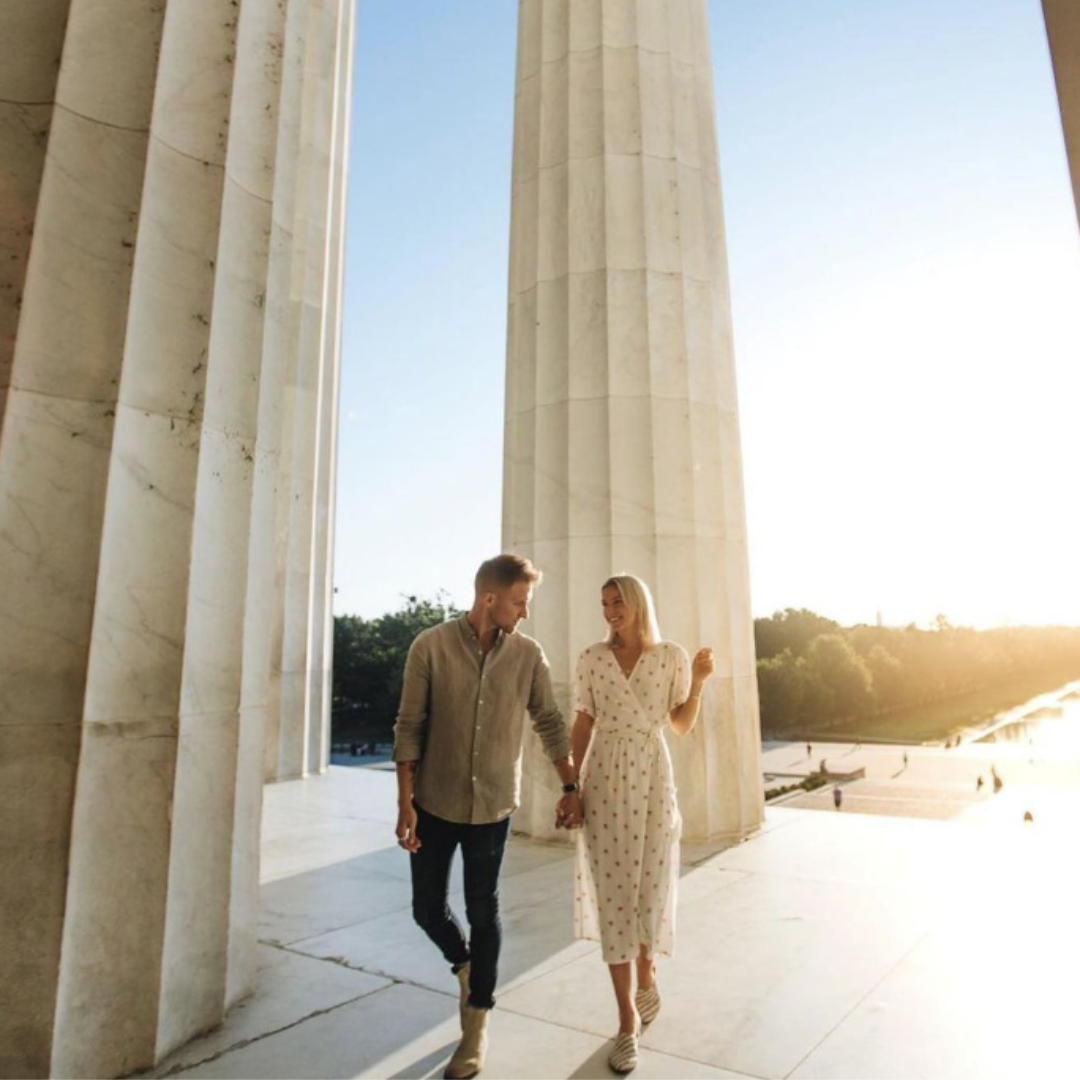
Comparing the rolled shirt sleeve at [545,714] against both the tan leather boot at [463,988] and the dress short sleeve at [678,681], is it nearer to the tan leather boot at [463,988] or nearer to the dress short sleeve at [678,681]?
the dress short sleeve at [678,681]

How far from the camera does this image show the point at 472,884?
735cm

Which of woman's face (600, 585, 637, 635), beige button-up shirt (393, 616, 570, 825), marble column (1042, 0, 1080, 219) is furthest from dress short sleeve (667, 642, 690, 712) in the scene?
marble column (1042, 0, 1080, 219)

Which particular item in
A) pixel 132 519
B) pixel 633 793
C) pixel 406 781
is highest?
pixel 132 519

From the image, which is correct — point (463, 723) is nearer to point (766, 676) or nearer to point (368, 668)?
point (368, 668)

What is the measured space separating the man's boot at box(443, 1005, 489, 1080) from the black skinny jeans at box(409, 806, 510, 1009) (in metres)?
0.11

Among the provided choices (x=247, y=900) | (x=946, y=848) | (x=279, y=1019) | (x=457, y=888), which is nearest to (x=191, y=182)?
(x=247, y=900)

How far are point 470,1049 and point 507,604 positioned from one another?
4015 millimetres

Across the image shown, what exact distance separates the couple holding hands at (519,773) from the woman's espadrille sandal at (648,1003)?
0.01 metres

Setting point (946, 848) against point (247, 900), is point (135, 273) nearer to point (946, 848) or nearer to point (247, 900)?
Result: point (247, 900)

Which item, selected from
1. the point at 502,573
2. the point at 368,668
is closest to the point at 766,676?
the point at 368,668

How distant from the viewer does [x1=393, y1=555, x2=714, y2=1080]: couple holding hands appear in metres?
7.35

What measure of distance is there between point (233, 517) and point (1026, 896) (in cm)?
1249

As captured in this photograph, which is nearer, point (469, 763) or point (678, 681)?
point (469, 763)

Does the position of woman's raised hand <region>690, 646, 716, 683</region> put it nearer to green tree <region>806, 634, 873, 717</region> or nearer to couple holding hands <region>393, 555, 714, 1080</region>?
couple holding hands <region>393, 555, 714, 1080</region>
